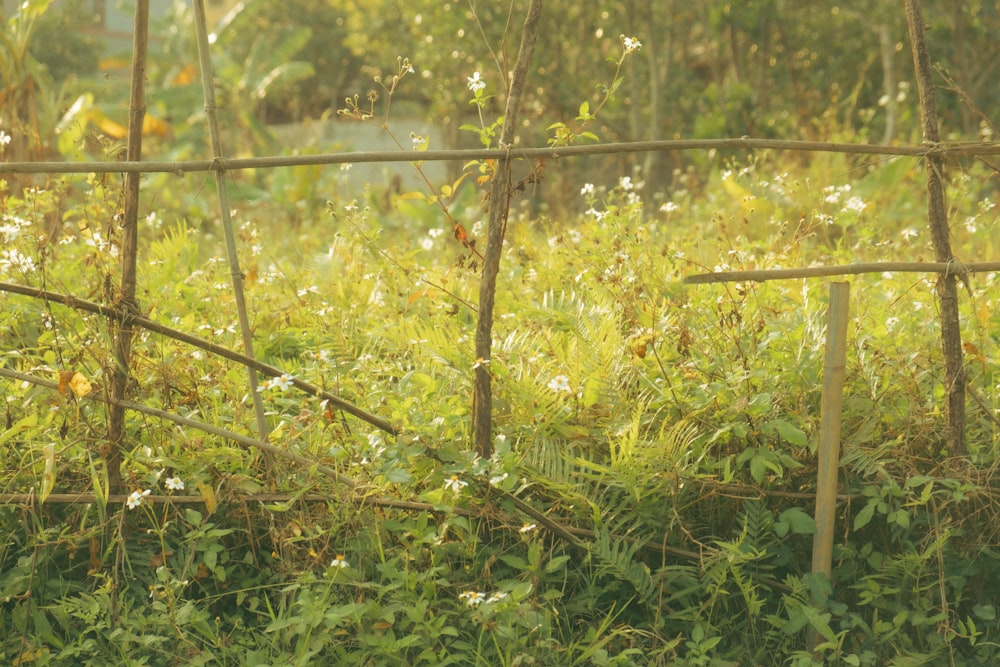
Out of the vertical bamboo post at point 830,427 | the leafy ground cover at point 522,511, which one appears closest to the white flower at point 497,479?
the leafy ground cover at point 522,511

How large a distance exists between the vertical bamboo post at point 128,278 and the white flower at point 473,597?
103cm

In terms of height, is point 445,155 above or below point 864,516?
above

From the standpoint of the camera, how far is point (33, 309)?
140 inches

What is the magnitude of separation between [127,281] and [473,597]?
4.08ft

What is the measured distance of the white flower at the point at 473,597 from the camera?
2438 mm

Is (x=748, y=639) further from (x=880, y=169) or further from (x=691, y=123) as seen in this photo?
(x=691, y=123)

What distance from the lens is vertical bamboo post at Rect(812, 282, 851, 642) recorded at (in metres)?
2.71

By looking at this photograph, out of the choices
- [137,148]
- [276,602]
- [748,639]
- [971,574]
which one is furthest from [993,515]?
[137,148]

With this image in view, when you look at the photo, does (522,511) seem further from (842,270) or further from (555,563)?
(842,270)

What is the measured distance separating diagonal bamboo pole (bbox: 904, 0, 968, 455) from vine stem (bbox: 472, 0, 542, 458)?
1054 millimetres

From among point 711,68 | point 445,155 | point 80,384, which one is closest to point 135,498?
point 80,384

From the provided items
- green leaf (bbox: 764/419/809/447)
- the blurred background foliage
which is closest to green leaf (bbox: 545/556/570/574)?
green leaf (bbox: 764/419/809/447)

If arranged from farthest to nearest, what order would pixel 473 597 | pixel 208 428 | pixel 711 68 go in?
pixel 711 68
pixel 208 428
pixel 473 597

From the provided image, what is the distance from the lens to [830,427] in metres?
2.71
